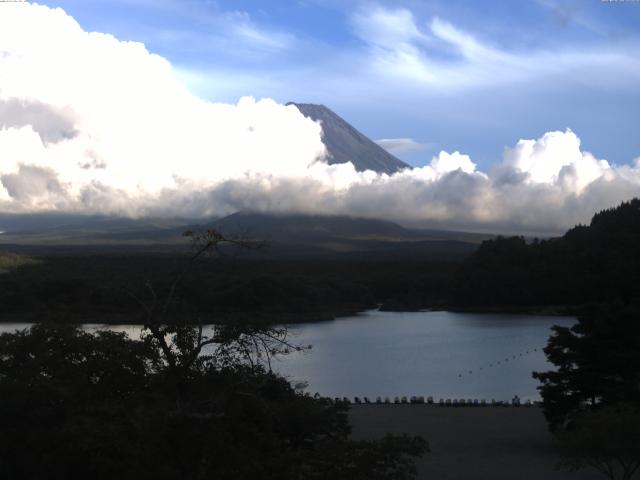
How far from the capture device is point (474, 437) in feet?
40.4

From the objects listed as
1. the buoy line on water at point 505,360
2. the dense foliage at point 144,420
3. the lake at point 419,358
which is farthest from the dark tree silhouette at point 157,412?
the buoy line on water at point 505,360

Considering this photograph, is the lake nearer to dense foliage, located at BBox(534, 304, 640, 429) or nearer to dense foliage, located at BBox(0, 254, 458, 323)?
dense foliage, located at BBox(0, 254, 458, 323)

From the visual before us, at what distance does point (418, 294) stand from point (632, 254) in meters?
11.9

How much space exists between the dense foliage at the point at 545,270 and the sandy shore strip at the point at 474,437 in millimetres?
29257

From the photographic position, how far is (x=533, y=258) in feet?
172

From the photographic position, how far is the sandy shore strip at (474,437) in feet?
32.3

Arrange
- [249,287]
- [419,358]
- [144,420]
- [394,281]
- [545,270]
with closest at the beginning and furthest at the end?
[144,420] → [419,358] → [249,287] → [545,270] → [394,281]

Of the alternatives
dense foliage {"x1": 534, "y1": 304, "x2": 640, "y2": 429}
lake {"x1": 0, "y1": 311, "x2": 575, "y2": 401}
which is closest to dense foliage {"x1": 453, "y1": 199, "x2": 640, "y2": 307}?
lake {"x1": 0, "y1": 311, "x2": 575, "y2": 401}

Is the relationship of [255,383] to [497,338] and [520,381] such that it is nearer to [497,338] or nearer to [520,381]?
[520,381]

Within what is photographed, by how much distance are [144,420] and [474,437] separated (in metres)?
8.79

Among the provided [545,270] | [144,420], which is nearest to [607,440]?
[144,420]

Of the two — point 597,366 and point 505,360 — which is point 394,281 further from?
point 597,366

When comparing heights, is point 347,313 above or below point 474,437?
below

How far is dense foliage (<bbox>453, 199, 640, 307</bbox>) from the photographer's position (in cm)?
4619
